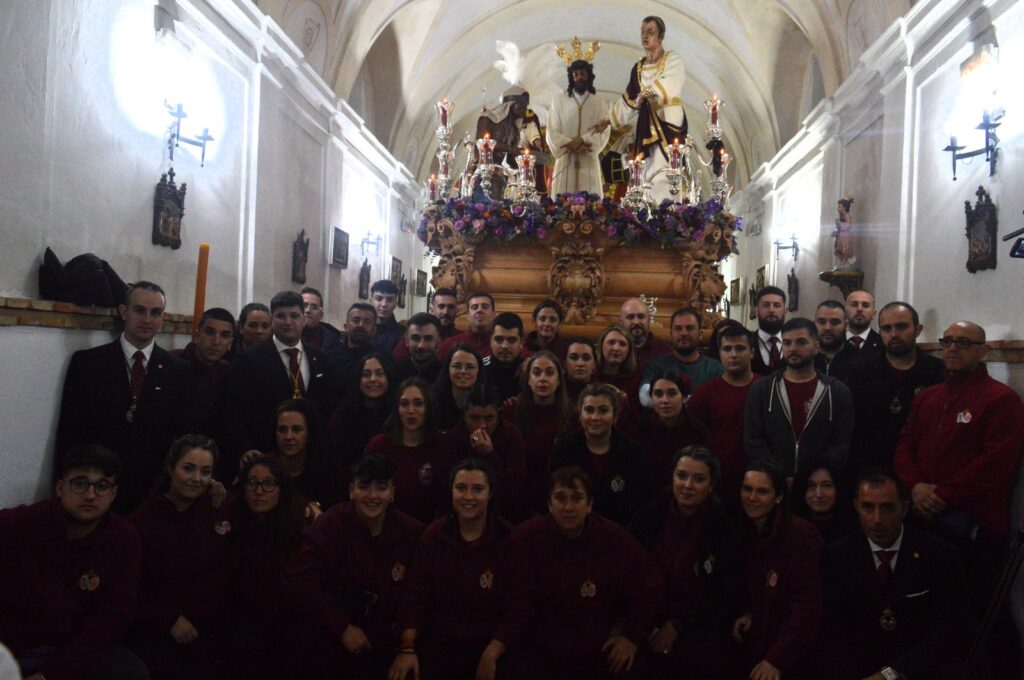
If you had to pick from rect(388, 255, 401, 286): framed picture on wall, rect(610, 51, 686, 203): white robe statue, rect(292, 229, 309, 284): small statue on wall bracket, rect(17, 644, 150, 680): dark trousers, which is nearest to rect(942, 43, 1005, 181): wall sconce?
rect(610, 51, 686, 203): white robe statue

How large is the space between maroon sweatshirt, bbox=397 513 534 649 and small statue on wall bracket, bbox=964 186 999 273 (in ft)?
13.0

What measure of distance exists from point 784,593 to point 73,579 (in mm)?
2906

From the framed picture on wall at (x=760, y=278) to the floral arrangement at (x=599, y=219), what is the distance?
640cm

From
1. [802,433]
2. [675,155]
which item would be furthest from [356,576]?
[675,155]

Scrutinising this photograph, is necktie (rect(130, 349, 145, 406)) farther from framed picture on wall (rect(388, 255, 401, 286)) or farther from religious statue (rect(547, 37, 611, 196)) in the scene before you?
framed picture on wall (rect(388, 255, 401, 286))

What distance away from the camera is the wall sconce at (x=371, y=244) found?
12832 millimetres

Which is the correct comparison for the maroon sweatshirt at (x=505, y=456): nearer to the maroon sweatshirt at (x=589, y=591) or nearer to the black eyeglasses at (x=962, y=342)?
the maroon sweatshirt at (x=589, y=591)

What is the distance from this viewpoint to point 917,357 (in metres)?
4.67

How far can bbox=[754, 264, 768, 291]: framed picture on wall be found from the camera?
47.2 feet

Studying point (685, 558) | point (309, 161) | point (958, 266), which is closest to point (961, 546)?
point (685, 558)

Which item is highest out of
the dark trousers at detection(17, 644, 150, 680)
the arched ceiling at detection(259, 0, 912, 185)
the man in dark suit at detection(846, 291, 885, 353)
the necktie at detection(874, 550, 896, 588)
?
the arched ceiling at detection(259, 0, 912, 185)

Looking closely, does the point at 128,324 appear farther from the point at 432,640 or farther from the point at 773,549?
the point at 773,549

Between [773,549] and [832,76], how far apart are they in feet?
26.5

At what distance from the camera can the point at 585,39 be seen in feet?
53.3
